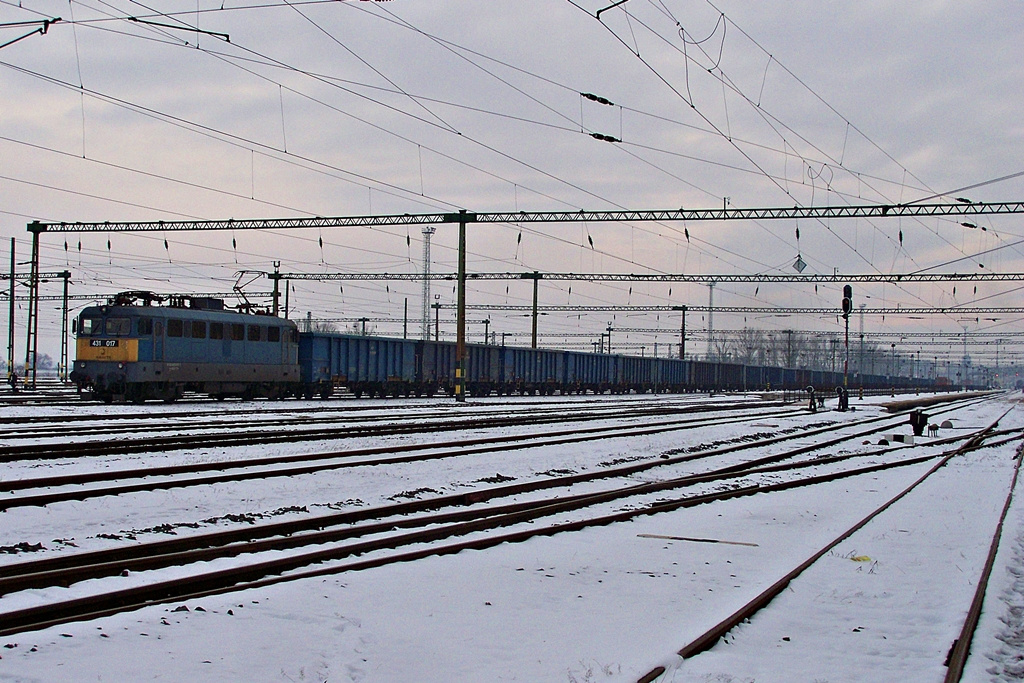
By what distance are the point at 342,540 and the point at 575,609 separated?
3115 millimetres

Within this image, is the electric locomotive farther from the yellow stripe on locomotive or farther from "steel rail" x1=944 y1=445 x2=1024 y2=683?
"steel rail" x1=944 y1=445 x2=1024 y2=683

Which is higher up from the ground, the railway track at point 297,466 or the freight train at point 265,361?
the freight train at point 265,361

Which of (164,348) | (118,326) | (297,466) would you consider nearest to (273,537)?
(297,466)

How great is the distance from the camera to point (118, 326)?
29797 mm

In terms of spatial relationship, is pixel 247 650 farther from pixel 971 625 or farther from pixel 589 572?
pixel 971 625

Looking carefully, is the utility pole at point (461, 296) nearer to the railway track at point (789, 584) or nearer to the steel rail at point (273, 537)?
the steel rail at point (273, 537)

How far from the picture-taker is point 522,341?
129 metres

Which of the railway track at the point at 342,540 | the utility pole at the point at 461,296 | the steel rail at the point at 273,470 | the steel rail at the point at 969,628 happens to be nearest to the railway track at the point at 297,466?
the steel rail at the point at 273,470

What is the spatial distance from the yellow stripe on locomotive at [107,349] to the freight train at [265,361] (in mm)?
31

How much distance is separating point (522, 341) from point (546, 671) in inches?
4845

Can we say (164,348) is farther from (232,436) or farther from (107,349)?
(232,436)

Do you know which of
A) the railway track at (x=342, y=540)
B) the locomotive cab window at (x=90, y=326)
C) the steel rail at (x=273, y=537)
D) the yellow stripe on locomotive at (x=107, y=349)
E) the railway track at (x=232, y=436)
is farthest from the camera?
the locomotive cab window at (x=90, y=326)

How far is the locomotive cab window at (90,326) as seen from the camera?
1190 inches

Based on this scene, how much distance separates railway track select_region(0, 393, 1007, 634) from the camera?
676 cm
